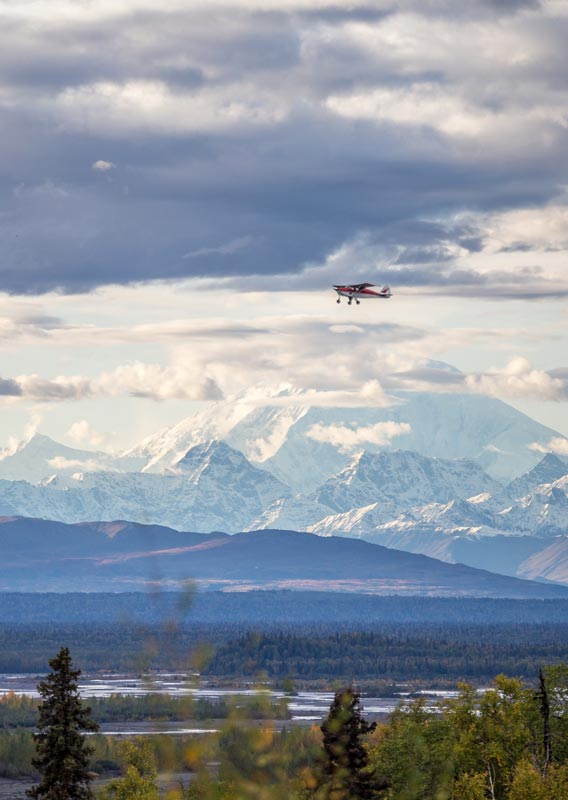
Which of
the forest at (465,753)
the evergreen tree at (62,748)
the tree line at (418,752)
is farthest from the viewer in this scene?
the forest at (465,753)

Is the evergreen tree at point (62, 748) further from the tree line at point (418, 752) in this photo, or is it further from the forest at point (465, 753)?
the forest at point (465, 753)

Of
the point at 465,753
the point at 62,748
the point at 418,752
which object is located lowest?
the point at 465,753

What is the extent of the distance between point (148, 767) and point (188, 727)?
210 ft

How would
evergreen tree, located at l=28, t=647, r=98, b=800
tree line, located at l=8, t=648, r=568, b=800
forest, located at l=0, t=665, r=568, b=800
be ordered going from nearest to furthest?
tree line, located at l=8, t=648, r=568, b=800, evergreen tree, located at l=28, t=647, r=98, b=800, forest, located at l=0, t=665, r=568, b=800

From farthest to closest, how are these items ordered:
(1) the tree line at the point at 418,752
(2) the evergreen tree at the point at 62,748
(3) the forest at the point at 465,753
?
(3) the forest at the point at 465,753, (2) the evergreen tree at the point at 62,748, (1) the tree line at the point at 418,752

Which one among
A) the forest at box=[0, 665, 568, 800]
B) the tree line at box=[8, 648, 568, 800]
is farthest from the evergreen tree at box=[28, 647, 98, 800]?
the forest at box=[0, 665, 568, 800]

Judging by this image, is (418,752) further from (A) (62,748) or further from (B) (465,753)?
(A) (62,748)

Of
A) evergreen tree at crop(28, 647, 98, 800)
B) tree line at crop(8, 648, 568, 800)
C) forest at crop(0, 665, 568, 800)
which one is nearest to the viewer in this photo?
tree line at crop(8, 648, 568, 800)

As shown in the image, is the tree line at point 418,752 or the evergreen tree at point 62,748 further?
the evergreen tree at point 62,748

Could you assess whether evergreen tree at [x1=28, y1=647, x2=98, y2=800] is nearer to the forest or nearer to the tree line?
the tree line

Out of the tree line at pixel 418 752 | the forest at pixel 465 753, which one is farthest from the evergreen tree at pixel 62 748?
the forest at pixel 465 753

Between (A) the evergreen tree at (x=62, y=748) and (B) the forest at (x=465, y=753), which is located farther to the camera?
(B) the forest at (x=465, y=753)

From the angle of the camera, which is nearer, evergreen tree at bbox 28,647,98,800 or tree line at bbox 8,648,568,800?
tree line at bbox 8,648,568,800

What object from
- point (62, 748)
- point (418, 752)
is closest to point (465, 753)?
point (418, 752)
